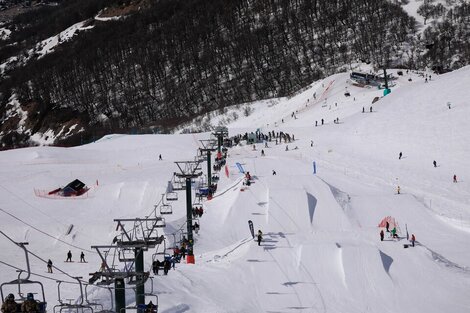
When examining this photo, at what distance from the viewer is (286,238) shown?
1082 inches

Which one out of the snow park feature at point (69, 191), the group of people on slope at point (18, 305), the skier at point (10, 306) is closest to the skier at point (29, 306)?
the group of people on slope at point (18, 305)

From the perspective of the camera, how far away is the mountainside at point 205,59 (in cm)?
10275

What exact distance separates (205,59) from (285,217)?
297ft

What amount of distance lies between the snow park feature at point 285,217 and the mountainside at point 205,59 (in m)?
38.6

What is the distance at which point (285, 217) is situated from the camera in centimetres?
3134

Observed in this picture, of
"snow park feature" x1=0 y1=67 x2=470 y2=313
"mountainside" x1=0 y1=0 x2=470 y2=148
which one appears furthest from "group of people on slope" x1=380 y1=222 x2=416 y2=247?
"mountainside" x1=0 y1=0 x2=470 y2=148

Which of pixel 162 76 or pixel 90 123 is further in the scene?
pixel 162 76

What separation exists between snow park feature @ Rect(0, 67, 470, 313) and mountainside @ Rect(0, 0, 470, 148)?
38.6 m

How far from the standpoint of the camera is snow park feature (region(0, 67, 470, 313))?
71.6ft

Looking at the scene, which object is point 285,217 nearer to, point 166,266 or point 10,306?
point 166,266

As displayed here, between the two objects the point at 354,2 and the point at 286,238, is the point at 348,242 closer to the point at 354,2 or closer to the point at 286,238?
the point at 286,238

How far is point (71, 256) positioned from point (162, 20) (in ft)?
408

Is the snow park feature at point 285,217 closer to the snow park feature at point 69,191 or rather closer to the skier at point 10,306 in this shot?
the snow park feature at point 69,191

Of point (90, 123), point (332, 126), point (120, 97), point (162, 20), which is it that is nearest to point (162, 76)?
point (120, 97)
